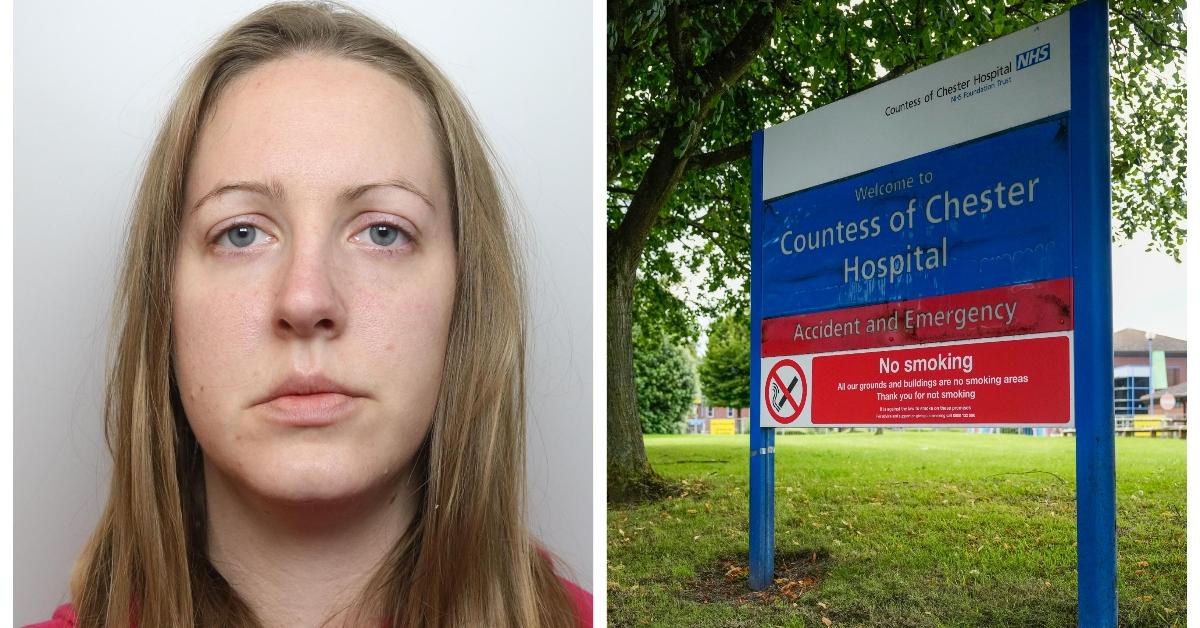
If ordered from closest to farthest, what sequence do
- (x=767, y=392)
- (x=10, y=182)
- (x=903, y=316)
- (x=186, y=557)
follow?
(x=186, y=557) → (x=10, y=182) → (x=903, y=316) → (x=767, y=392)

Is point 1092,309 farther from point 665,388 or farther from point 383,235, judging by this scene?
point 665,388

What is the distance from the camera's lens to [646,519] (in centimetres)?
888

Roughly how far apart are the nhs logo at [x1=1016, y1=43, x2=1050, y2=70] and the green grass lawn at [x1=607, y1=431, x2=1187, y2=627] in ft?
11.0

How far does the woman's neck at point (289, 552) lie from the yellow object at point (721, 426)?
20078mm

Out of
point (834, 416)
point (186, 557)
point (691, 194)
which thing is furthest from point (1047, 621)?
point (186, 557)

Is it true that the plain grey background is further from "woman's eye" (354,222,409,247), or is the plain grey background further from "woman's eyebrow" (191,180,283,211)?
"woman's eye" (354,222,409,247)

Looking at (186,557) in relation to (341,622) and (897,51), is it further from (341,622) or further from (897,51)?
(897,51)

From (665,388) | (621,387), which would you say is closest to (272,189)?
(621,387)

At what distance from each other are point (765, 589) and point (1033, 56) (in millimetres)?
3668

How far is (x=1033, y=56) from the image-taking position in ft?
13.9

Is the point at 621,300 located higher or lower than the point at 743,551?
higher

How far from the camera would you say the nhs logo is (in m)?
4.16

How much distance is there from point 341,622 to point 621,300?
6.36 metres

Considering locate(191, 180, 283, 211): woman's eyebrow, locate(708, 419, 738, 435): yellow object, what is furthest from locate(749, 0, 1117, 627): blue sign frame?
locate(708, 419, 738, 435): yellow object
